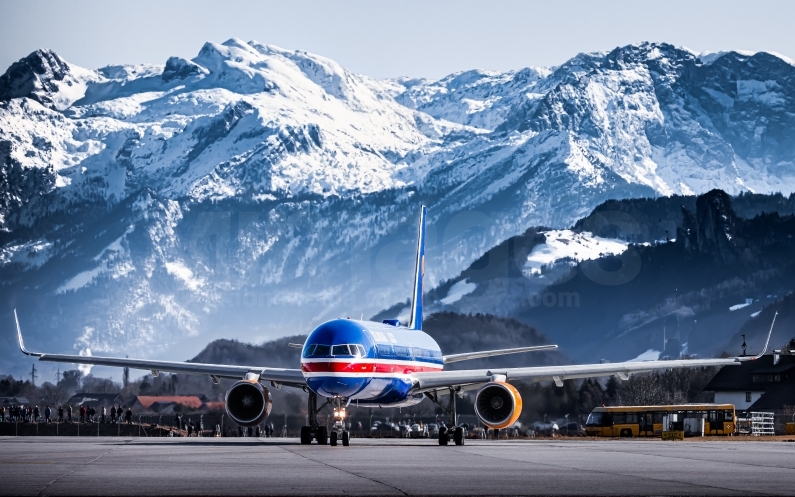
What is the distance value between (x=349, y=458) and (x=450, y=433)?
17.9 m

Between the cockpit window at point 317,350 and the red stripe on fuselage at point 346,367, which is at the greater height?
the cockpit window at point 317,350

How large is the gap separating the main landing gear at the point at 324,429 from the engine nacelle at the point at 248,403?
7.16ft

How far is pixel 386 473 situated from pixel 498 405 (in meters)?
25.4

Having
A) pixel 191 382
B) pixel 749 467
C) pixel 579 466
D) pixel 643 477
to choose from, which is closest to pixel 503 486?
pixel 643 477

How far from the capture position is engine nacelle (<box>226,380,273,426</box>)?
57750 mm

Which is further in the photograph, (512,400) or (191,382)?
(191,382)

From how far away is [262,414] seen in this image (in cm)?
5769

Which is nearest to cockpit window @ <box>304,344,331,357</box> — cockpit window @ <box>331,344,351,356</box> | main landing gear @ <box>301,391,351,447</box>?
cockpit window @ <box>331,344,351,356</box>

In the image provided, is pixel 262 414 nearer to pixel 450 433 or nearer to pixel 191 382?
pixel 450 433

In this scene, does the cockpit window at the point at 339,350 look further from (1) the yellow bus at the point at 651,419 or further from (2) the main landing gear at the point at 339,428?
(1) the yellow bus at the point at 651,419

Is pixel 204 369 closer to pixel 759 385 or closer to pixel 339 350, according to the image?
pixel 339 350

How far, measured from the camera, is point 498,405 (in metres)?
57.6

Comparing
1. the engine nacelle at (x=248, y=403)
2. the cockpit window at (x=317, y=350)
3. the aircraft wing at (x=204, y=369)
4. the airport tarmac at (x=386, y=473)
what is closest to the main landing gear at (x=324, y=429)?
the aircraft wing at (x=204, y=369)

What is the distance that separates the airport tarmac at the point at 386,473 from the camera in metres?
27.4
